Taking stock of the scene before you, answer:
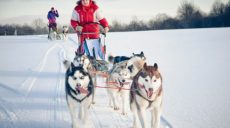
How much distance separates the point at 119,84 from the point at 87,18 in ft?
3.78

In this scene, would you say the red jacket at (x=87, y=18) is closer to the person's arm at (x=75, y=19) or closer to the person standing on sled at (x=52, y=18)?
the person's arm at (x=75, y=19)

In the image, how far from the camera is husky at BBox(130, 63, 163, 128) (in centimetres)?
Result: 244

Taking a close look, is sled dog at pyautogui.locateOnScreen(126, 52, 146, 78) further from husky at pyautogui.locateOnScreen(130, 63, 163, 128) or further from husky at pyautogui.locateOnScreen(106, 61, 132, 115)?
husky at pyautogui.locateOnScreen(130, 63, 163, 128)

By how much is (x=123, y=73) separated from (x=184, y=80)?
1786 millimetres

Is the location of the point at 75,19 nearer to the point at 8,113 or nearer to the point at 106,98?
the point at 106,98

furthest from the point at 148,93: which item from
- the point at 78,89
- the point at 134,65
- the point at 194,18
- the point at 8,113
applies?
the point at 194,18

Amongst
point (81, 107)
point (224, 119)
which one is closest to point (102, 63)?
point (81, 107)

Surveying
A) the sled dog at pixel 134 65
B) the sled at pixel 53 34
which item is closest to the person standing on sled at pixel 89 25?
the sled dog at pixel 134 65

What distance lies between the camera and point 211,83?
438 cm

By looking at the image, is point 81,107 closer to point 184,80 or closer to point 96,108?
point 96,108

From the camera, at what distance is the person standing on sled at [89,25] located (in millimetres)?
3871

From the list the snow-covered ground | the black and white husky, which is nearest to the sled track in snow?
the snow-covered ground

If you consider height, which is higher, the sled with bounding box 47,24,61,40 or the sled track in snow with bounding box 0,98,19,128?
the sled with bounding box 47,24,61,40

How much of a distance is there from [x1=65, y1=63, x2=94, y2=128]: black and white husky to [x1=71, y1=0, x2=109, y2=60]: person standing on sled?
3.81 feet
